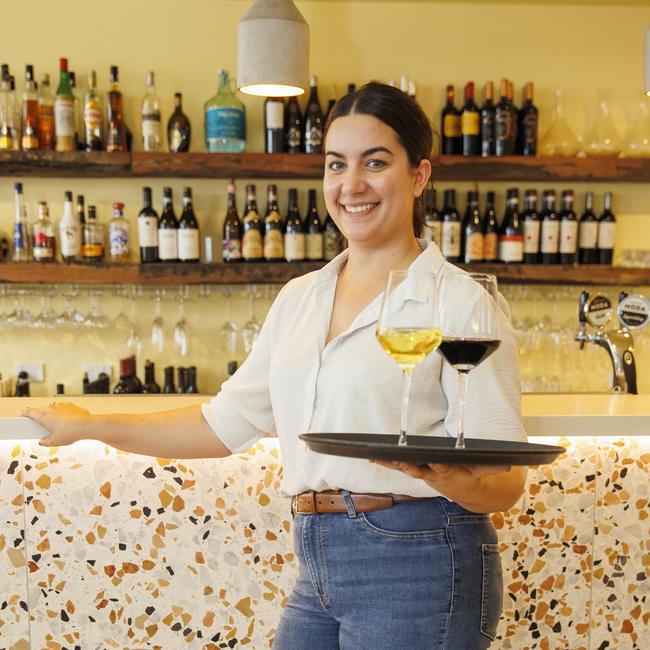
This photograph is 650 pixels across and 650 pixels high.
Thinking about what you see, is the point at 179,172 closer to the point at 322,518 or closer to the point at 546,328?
the point at 546,328

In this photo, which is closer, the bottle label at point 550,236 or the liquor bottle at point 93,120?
the liquor bottle at point 93,120

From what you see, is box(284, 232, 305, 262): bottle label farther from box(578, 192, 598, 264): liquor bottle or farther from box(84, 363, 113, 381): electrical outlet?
box(578, 192, 598, 264): liquor bottle

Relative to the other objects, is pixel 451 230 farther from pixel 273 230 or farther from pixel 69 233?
pixel 69 233

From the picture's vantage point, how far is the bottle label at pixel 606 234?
3578mm

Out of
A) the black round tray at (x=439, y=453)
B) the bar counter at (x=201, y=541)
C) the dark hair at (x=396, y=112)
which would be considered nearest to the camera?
the black round tray at (x=439, y=453)

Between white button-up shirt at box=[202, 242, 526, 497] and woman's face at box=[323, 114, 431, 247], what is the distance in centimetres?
9

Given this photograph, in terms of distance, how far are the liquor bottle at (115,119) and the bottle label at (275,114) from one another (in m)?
0.60

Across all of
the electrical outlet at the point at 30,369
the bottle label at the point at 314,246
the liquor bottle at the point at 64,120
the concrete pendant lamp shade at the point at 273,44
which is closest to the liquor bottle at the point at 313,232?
the bottle label at the point at 314,246

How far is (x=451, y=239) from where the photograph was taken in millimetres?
3477

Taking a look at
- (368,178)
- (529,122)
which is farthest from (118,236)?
(368,178)

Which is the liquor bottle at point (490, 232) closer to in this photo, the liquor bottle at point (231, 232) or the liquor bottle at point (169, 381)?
the liquor bottle at point (231, 232)

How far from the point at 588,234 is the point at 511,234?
36cm

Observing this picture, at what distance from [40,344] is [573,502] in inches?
98.5

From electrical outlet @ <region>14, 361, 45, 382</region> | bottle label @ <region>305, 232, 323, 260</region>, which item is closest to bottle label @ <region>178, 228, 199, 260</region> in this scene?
bottle label @ <region>305, 232, 323, 260</region>
